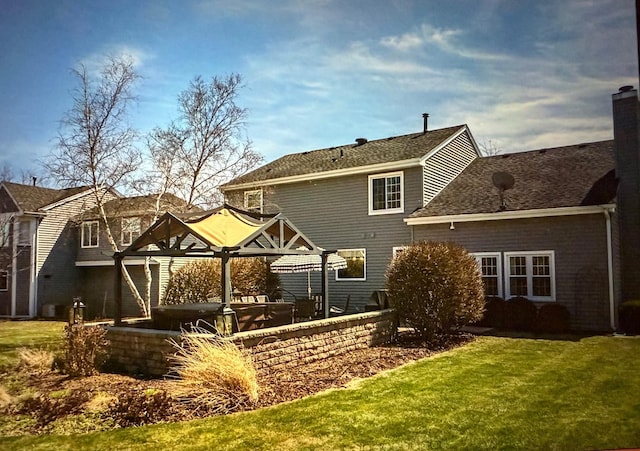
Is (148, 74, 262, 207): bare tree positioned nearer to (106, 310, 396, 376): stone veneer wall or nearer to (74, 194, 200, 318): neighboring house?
(106, 310, 396, 376): stone veneer wall

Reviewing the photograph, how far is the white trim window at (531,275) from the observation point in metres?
Result: 10.5

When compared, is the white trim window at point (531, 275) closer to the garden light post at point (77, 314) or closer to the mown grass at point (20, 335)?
the garden light post at point (77, 314)

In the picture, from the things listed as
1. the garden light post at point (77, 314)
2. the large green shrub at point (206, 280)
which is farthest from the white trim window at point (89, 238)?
the garden light post at point (77, 314)

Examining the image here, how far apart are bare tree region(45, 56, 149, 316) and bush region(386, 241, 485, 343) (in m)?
4.73

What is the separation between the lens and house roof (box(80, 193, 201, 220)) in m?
11.4

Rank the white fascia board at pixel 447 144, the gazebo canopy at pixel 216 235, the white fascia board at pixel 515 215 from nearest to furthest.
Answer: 1. the gazebo canopy at pixel 216 235
2. the white fascia board at pixel 515 215
3. the white fascia board at pixel 447 144

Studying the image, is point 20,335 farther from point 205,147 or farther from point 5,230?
point 205,147

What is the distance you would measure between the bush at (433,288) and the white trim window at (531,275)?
2.42 m

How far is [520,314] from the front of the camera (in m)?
10.4

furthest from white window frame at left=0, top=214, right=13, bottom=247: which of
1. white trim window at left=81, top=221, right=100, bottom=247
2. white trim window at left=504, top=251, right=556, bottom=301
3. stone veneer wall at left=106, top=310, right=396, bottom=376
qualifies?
white trim window at left=81, top=221, right=100, bottom=247

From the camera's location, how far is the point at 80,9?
12.4ft

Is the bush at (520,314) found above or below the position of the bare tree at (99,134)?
below

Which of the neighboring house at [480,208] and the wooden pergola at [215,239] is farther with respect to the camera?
the neighboring house at [480,208]

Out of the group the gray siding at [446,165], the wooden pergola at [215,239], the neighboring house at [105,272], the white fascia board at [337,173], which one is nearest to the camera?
the wooden pergola at [215,239]
